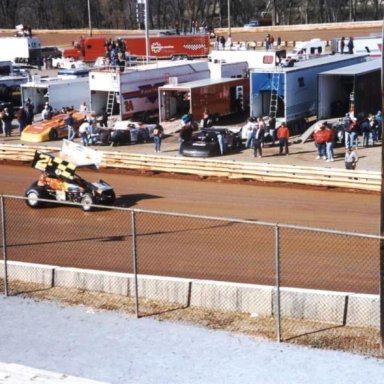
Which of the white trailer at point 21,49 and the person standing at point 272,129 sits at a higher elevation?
the white trailer at point 21,49

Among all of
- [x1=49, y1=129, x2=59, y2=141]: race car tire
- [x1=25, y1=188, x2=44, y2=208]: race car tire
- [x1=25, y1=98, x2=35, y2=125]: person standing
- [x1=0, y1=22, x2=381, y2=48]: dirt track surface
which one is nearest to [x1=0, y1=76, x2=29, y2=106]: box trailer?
[x1=25, y1=98, x2=35, y2=125]: person standing

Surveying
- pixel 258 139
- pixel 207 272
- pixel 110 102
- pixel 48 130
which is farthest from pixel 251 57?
pixel 207 272

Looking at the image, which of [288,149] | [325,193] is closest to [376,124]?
[288,149]

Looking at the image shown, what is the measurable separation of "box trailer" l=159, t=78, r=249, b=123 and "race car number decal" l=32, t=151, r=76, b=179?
53.1 ft

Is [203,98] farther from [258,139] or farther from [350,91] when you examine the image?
[258,139]

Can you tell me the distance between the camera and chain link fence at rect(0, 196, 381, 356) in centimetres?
1286

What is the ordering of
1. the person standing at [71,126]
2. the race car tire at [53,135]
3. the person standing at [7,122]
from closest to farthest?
1. the person standing at [71,126]
2. the race car tire at [53,135]
3. the person standing at [7,122]

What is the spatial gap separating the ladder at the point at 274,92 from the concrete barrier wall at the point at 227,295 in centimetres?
2225

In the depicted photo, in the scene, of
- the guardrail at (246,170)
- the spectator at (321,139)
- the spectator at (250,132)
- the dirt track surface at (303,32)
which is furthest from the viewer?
the dirt track surface at (303,32)

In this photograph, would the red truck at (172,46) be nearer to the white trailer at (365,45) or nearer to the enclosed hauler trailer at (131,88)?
the white trailer at (365,45)

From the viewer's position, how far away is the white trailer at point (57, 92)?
43031 mm

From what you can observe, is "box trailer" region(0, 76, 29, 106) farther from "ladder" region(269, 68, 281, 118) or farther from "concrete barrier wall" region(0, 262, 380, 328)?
"concrete barrier wall" region(0, 262, 380, 328)

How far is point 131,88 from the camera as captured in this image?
4022cm

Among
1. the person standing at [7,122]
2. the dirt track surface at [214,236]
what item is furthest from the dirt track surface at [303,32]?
the dirt track surface at [214,236]
